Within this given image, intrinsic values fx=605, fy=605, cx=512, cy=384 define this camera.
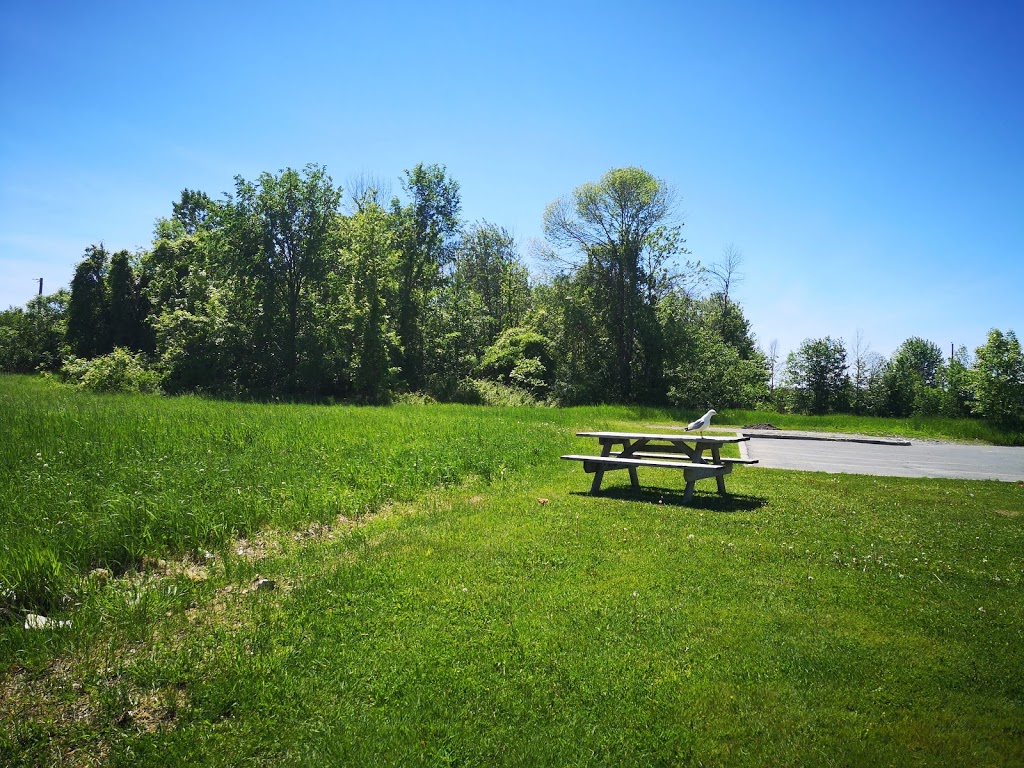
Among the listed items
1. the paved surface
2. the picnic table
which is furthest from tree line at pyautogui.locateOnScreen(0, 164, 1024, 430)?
the picnic table

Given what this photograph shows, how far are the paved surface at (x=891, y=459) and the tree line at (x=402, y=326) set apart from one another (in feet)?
42.5

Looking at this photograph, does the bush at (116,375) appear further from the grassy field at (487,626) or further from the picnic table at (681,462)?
the picnic table at (681,462)

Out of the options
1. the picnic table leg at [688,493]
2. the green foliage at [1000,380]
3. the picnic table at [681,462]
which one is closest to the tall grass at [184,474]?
the picnic table at [681,462]

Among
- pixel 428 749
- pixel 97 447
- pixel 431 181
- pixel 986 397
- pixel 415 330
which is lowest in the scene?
pixel 428 749

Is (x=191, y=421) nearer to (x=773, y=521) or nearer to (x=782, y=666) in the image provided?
(x=773, y=521)

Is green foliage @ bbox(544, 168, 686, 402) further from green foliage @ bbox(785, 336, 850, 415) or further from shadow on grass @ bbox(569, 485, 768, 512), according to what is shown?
shadow on grass @ bbox(569, 485, 768, 512)

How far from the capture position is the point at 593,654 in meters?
3.95

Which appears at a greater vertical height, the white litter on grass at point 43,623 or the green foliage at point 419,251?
the green foliage at point 419,251

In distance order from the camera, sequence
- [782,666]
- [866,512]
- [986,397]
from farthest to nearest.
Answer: [986,397], [866,512], [782,666]

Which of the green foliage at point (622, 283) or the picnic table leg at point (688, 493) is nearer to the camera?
the picnic table leg at point (688, 493)

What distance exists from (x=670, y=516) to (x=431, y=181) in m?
38.0

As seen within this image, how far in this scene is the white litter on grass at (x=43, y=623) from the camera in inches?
163

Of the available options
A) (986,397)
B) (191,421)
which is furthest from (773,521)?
(986,397)

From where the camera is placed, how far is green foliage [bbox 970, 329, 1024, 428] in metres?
27.1
